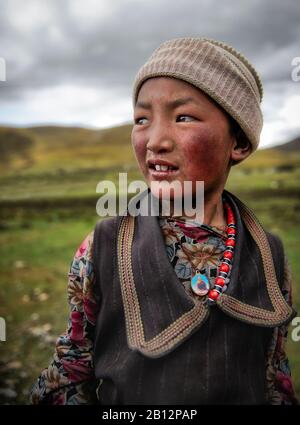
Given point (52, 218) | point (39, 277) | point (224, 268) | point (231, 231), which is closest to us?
point (224, 268)

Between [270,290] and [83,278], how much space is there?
73cm

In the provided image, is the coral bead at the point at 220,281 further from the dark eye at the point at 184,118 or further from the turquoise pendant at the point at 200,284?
the dark eye at the point at 184,118

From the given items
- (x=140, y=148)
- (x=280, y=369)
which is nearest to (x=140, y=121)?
(x=140, y=148)

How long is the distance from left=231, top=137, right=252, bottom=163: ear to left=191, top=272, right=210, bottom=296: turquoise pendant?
0.50m

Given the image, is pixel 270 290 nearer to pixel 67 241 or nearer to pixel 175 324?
pixel 175 324

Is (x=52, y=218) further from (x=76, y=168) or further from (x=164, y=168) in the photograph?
(x=164, y=168)

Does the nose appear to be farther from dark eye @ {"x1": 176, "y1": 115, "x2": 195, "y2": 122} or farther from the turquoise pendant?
the turquoise pendant

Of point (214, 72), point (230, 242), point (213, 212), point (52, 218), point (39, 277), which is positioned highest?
point (52, 218)

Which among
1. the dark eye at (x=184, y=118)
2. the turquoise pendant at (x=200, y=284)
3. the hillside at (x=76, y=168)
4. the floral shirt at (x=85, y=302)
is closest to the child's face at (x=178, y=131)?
the dark eye at (x=184, y=118)

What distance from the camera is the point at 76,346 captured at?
4.88 feet

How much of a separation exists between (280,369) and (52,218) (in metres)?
→ 6.41

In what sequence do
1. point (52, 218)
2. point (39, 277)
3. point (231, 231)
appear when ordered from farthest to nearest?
point (52, 218) < point (39, 277) < point (231, 231)
